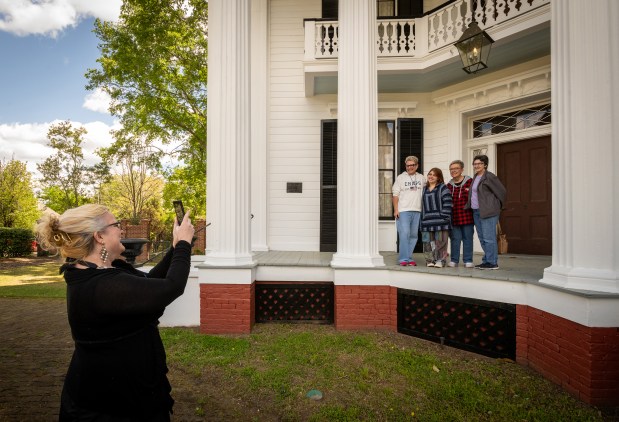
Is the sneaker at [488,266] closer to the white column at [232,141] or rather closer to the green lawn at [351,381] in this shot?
the green lawn at [351,381]

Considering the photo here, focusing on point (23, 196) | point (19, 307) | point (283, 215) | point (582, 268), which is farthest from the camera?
point (23, 196)

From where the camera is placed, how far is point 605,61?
10.3 feet

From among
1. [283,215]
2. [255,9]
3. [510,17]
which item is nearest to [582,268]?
[510,17]

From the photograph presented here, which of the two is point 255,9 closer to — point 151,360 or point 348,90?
point 348,90

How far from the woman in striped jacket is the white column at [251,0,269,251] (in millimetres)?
3942

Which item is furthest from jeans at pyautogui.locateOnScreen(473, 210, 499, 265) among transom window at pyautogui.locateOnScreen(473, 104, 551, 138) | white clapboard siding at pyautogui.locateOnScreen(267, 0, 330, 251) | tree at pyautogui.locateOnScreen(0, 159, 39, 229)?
tree at pyautogui.locateOnScreen(0, 159, 39, 229)

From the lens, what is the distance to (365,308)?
4.89m

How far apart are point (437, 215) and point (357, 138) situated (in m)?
1.78

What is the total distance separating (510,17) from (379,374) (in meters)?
6.53

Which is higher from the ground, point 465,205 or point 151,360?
point 465,205

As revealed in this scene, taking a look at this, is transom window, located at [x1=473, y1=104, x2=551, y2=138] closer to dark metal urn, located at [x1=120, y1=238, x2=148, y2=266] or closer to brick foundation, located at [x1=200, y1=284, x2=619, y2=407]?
brick foundation, located at [x1=200, y1=284, x2=619, y2=407]

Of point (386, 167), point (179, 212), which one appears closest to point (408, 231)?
point (386, 167)

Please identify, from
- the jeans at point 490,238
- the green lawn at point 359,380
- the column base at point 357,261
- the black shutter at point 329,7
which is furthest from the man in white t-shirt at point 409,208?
the black shutter at point 329,7

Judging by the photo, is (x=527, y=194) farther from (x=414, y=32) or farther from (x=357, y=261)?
(x=357, y=261)
